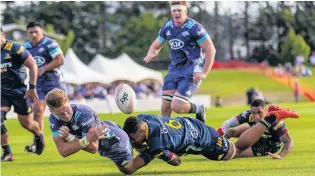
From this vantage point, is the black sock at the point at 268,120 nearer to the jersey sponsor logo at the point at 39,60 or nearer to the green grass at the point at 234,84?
the jersey sponsor logo at the point at 39,60

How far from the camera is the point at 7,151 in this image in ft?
40.4

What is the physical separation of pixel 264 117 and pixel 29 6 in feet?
298

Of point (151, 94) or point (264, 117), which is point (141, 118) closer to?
point (264, 117)

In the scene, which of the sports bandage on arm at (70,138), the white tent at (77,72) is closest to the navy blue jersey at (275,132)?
the sports bandage on arm at (70,138)

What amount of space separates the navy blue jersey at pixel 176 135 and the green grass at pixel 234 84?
177ft

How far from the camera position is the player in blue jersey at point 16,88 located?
12.4 metres

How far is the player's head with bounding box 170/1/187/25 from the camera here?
12164 mm

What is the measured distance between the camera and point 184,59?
40.5ft

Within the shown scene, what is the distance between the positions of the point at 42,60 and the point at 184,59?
312 centimetres

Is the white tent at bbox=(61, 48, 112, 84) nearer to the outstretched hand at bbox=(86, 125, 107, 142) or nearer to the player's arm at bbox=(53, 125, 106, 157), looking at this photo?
the player's arm at bbox=(53, 125, 106, 157)

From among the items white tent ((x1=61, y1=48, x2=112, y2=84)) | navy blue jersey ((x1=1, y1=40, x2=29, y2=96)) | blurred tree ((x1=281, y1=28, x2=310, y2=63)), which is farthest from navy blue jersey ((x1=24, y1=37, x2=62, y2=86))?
blurred tree ((x1=281, y1=28, x2=310, y2=63))

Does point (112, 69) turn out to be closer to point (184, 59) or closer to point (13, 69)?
point (13, 69)

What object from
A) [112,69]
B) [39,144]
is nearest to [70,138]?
[39,144]

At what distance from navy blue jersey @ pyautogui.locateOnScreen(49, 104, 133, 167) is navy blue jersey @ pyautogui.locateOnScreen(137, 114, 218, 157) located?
0.36 metres
